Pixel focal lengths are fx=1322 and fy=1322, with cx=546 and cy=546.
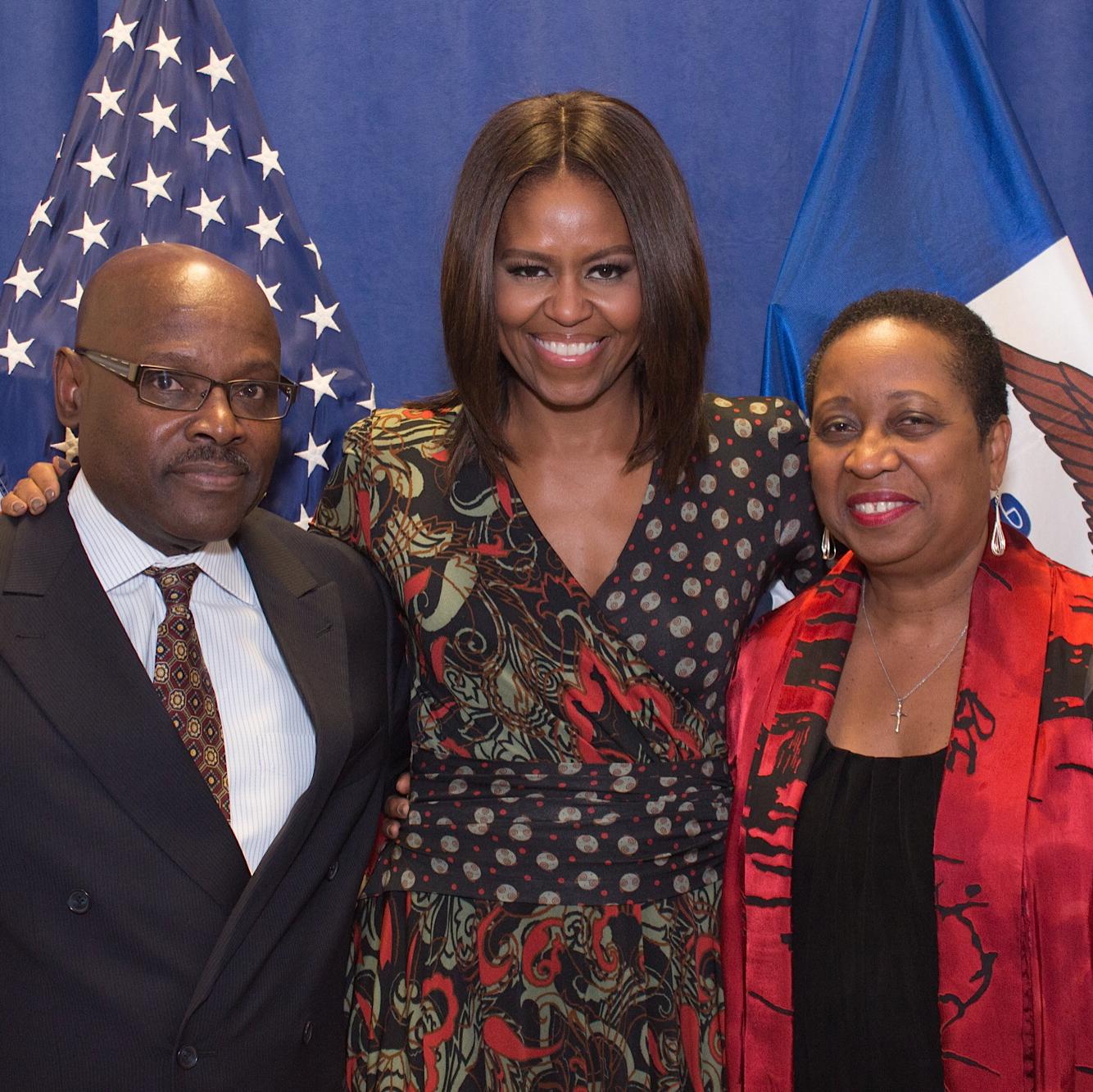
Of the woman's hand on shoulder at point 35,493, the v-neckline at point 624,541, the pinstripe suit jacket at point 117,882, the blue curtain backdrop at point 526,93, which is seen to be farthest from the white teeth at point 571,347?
the blue curtain backdrop at point 526,93

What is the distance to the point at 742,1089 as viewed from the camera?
1800 mm

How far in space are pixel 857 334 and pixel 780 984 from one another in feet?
2.91

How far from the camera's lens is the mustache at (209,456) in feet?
5.26

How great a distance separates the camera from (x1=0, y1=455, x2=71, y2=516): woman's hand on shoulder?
64.7 inches

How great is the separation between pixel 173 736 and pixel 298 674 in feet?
0.66

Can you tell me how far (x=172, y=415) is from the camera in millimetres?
1597

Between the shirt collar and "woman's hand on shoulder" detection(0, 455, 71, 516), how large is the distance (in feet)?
0.09

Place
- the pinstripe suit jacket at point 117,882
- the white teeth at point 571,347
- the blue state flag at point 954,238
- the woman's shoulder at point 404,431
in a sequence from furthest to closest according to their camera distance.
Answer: the blue state flag at point 954,238
the woman's shoulder at point 404,431
the white teeth at point 571,347
the pinstripe suit jacket at point 117,882

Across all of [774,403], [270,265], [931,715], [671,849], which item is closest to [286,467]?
[270,265]

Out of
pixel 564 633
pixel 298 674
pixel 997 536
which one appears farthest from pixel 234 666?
pixel 997 536

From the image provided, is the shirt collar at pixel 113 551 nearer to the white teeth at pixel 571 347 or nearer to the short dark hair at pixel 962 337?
the white teeth at pixel 571 347

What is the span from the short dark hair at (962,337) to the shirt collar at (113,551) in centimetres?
89

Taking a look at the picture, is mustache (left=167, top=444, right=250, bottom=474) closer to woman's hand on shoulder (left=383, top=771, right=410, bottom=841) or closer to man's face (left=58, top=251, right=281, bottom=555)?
man's face (left=58, top=251, right=281, bottom=555)

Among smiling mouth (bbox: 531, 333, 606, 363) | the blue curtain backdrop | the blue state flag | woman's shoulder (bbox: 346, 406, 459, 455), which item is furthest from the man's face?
the blue curtain backdrop
